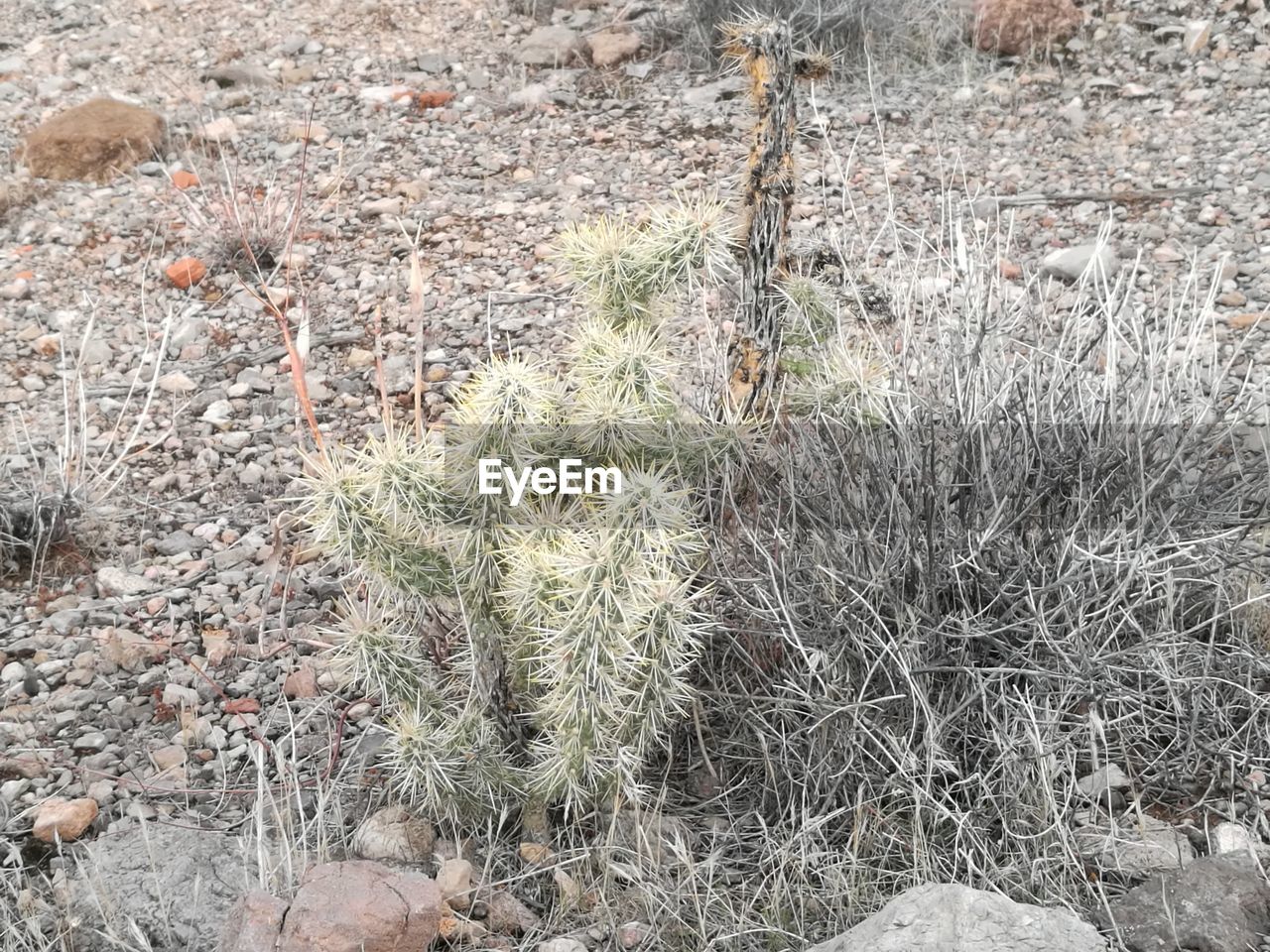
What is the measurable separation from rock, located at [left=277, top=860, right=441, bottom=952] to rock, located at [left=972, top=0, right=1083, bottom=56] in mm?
4596

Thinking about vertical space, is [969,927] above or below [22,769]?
above

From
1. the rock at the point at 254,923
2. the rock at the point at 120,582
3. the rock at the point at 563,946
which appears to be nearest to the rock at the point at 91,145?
the rock at the point at 120,582

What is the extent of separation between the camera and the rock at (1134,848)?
7.75 ft

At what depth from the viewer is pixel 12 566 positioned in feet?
11.2

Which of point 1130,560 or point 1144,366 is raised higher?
point 1144,366

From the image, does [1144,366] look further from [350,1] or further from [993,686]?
[350,1]

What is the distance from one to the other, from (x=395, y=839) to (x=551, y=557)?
29.5 inches

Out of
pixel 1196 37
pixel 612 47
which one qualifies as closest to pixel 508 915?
pixel 612 47

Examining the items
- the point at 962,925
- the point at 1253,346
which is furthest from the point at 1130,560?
the point at 1253,346

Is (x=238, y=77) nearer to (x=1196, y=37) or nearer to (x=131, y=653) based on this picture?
(x=131, y=653)

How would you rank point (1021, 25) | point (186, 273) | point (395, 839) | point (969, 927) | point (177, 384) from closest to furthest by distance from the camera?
1. point (969, 927)
2. point (395, 839)
3. point (177, 384)
4. point (186, 273)
5. point (1021, 25)

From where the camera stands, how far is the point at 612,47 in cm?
573

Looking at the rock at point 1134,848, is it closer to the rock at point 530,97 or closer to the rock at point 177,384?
the rock at point 177,384

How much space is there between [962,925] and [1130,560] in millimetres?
881
